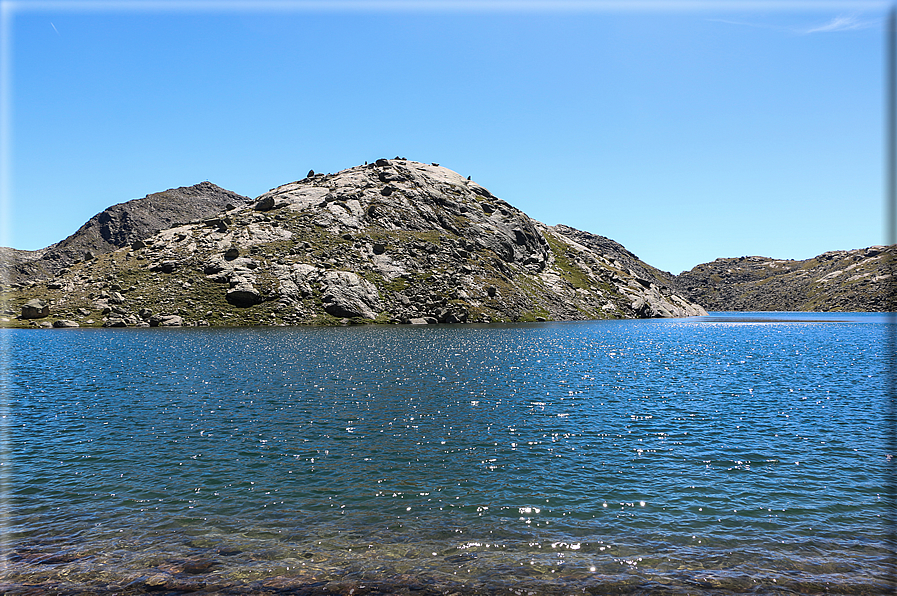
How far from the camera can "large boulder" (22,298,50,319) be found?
174 m

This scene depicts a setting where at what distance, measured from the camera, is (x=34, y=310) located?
17400cm

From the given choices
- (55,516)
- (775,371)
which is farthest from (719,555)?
(775,371)

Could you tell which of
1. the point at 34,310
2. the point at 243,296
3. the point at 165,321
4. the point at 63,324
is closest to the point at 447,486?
the point at 243,296

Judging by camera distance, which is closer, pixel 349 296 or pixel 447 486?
pixel 447 486

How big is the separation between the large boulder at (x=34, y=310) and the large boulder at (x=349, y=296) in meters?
103

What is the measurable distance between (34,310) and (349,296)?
116086mm

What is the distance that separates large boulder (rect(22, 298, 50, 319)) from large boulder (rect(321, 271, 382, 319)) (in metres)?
103

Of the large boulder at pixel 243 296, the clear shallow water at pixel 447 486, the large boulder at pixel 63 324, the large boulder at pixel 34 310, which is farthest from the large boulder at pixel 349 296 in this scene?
the clear shallow water at pixel 447 486

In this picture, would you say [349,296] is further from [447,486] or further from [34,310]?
[447,486]

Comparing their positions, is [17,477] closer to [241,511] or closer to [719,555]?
[241,511]

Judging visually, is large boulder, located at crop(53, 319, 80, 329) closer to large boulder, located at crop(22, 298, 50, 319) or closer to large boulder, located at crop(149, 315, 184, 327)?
large boulder, located at crop(22, 298, 50, 319)

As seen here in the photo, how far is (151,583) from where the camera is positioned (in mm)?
17797

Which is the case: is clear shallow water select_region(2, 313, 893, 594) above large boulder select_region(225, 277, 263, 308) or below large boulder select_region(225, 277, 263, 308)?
below

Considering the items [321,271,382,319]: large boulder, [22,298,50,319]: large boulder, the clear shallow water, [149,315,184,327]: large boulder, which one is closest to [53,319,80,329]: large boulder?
[22,298,50,319]: large boulder
